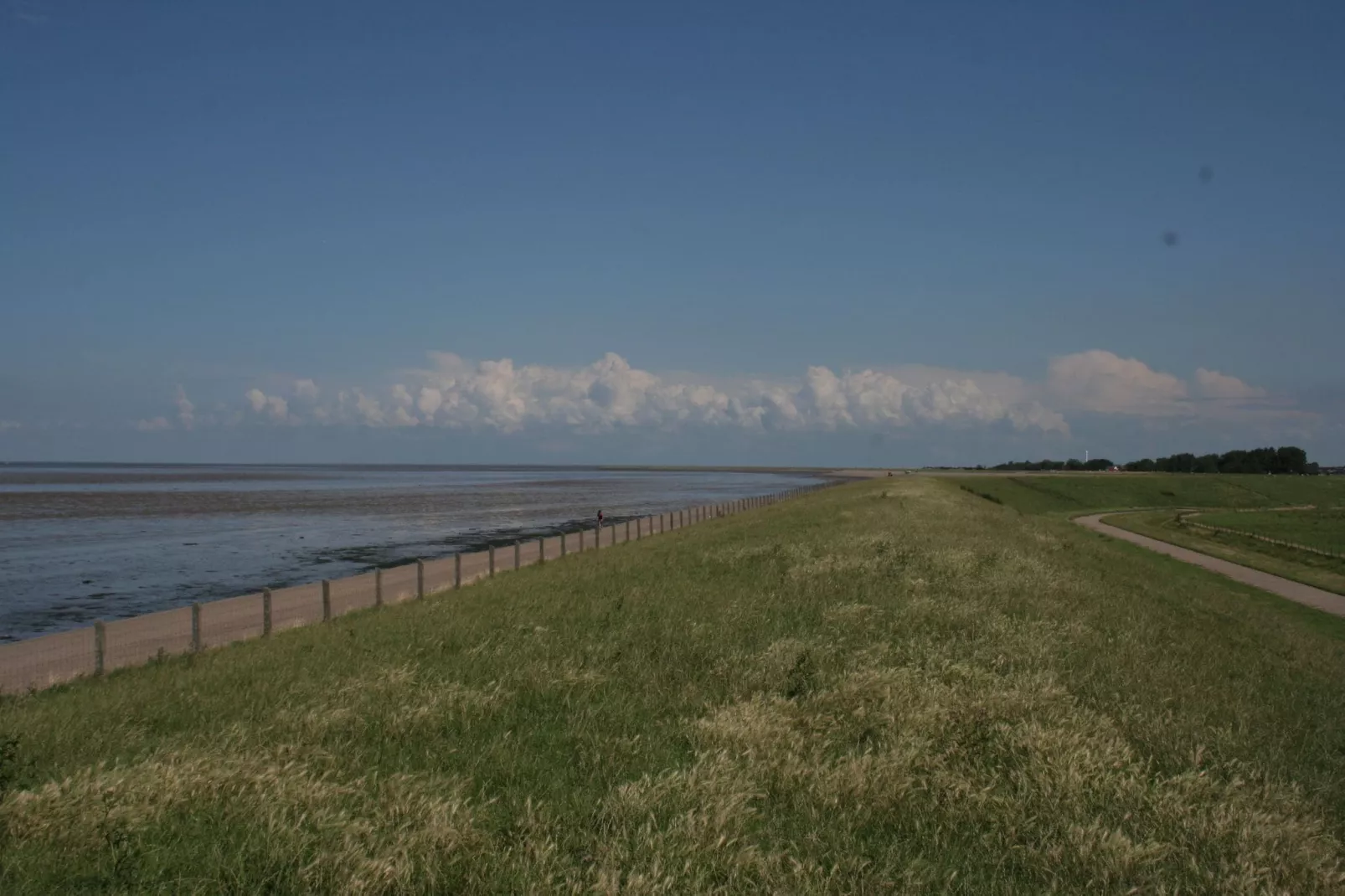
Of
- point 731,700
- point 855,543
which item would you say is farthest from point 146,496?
point 731,700

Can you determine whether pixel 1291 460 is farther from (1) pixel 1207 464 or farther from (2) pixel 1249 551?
(2) pixel 1249 551

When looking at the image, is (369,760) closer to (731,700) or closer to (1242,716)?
(731,700)

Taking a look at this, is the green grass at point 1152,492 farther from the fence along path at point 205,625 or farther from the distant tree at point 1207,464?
the fence along path at point 205,625

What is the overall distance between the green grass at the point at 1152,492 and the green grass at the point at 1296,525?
21146mm

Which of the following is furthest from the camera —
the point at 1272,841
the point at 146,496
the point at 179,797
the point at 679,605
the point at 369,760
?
the point at 146,496

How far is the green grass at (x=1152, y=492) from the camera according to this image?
108 meters

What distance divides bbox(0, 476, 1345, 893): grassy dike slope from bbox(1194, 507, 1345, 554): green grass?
139 ft

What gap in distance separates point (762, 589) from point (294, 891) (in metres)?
15.3

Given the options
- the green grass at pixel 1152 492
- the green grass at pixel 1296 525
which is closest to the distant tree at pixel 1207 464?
the green grass at pixel 1152 492

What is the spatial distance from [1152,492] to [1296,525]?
57422 mm

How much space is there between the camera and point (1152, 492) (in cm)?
11994

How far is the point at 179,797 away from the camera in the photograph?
8750 millimetres

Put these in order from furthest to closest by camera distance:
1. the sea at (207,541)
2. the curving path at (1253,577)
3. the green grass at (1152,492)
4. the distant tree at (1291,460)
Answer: the distant tree at (1291,460) → the green grass at (1152,492) → the sea at (207,541) → the curving path at (1253,577)

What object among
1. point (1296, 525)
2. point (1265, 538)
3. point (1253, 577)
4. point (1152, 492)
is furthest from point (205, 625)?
point (1152, 492)
